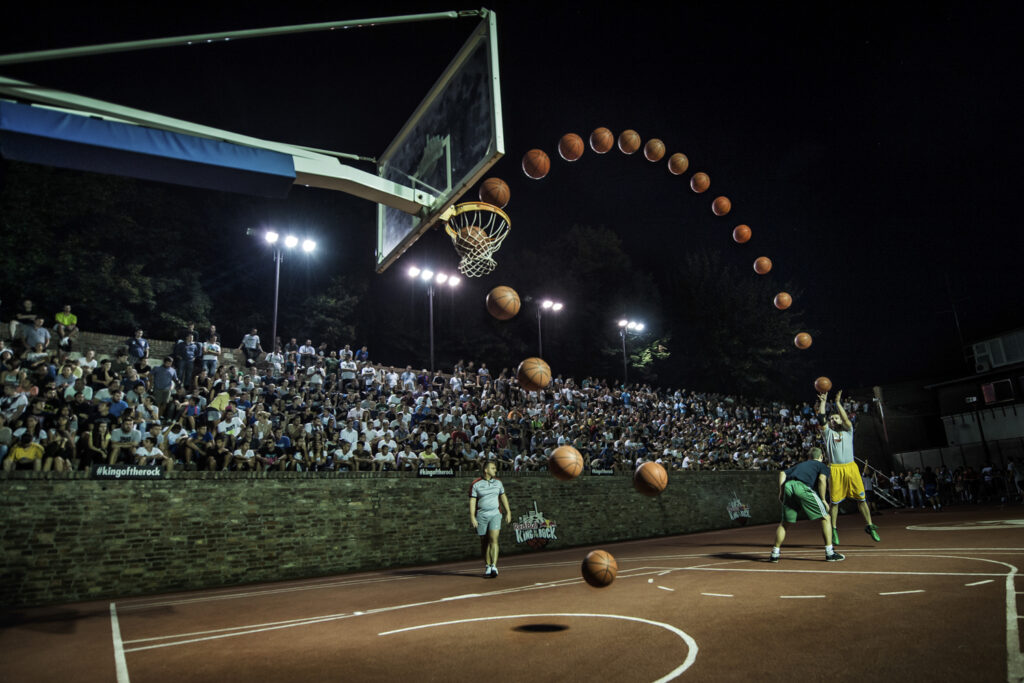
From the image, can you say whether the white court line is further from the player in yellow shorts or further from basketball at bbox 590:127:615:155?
basketball at bbox 590:127:615:155

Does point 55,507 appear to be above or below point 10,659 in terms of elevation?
above

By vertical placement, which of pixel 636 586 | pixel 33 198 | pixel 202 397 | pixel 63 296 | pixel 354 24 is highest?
pixel 33 198

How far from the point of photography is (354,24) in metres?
6.15

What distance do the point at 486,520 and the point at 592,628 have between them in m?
4.22

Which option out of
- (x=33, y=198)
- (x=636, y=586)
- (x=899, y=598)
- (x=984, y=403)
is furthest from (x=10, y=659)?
(x=984, y=403)

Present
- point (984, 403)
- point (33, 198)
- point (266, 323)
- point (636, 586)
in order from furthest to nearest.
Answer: point (984, 403) → point (266, 323) → point (33, 198) → point (636, 586)

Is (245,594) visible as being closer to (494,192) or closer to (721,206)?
(494,192)

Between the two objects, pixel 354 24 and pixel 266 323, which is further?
pixel 266 323

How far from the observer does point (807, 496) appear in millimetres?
8484

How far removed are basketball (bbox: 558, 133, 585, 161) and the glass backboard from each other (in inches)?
167

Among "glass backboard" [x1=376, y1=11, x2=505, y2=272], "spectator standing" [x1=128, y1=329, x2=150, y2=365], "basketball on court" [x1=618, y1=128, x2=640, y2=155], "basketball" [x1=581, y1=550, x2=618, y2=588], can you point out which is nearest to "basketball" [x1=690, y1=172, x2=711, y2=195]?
"basketball on court" [x1=618, y1=128, x2=640, y2=155]

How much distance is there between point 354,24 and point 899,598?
8137 mm

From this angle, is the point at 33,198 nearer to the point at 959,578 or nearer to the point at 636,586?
the point at 636,586

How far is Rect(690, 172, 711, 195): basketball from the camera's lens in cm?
1476
